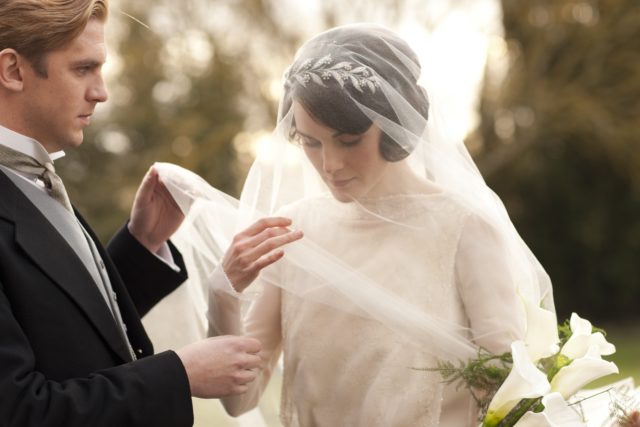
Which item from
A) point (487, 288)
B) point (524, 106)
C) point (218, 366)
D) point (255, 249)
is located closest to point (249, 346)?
point (218, 366)

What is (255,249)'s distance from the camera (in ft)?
10.3

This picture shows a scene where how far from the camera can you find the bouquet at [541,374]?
2.77m

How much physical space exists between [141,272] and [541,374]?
69.9 inches

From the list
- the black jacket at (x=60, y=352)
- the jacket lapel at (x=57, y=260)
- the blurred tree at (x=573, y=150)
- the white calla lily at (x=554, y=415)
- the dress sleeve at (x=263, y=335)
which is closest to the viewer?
the black jacket at (x=60, y=352)

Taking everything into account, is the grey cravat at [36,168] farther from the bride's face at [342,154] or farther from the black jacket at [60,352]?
the bride's face at [342,154]

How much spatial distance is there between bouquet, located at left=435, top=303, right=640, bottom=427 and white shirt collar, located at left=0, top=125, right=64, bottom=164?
4.91 feet

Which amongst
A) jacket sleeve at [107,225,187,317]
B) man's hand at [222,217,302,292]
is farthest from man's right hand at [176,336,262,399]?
jacket sleeve at [107,225,187,317]

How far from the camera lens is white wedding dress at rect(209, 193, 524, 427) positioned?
330cm

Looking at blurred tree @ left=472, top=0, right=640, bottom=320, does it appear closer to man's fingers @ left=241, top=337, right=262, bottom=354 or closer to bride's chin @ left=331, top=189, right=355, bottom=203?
bride's chin @ left=331, top=189, right=355, bottom=203

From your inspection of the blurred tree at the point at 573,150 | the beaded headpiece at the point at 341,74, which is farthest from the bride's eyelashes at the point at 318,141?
the blurred tree at the point at 573,150

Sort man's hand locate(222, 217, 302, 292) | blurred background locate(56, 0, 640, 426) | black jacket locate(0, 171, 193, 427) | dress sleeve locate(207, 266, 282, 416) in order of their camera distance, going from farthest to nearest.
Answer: blurred background locate(56, 0, 640, 426) → dress sleeve locate(207, 266, 282, 416) → man's hand locate(222, 217, 302, 292) → black jacket locate(0, 171, 193, 427)

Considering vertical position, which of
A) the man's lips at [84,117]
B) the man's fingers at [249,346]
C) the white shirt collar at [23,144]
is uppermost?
the man's lips at [84,117]

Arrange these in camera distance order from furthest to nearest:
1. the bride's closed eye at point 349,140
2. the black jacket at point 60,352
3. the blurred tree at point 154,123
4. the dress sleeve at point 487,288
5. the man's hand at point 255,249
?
the blurred tree at point 154,123, the bride's closed eye at point 349,140, the dress sleeve at point 487,288, the man's hand at point 255,249, the black jacket at point 60,352

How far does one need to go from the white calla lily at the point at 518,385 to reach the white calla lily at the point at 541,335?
5.5 inches
